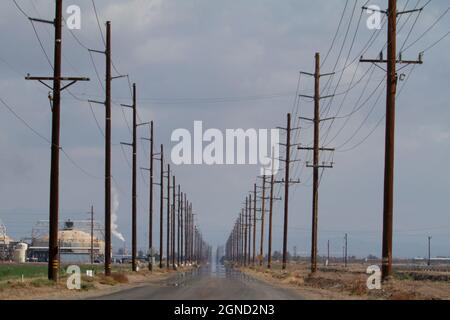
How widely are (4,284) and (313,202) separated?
27.6 metres

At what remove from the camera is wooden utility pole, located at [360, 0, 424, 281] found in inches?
1512

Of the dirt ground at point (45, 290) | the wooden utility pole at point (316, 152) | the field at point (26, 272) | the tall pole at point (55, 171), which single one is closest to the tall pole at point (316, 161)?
the wooden utility pole at point (316, 152)

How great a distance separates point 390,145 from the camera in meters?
38.8

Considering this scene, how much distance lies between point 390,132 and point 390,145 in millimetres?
598

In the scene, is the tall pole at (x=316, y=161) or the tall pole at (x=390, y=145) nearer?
the tall pole at (x=390, y=145)

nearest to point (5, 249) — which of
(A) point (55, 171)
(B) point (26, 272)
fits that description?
(B) point (26, 272)

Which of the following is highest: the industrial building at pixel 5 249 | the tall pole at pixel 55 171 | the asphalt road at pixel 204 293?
the tall pole at pixel 55 171

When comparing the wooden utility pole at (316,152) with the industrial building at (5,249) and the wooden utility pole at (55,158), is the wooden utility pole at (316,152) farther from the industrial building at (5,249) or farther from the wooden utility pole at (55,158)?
the industrial building at (5,249)

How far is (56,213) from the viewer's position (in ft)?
137

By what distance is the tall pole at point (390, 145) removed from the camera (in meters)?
38.4

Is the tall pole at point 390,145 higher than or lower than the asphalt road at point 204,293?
higher

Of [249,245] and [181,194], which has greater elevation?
[181,194]
